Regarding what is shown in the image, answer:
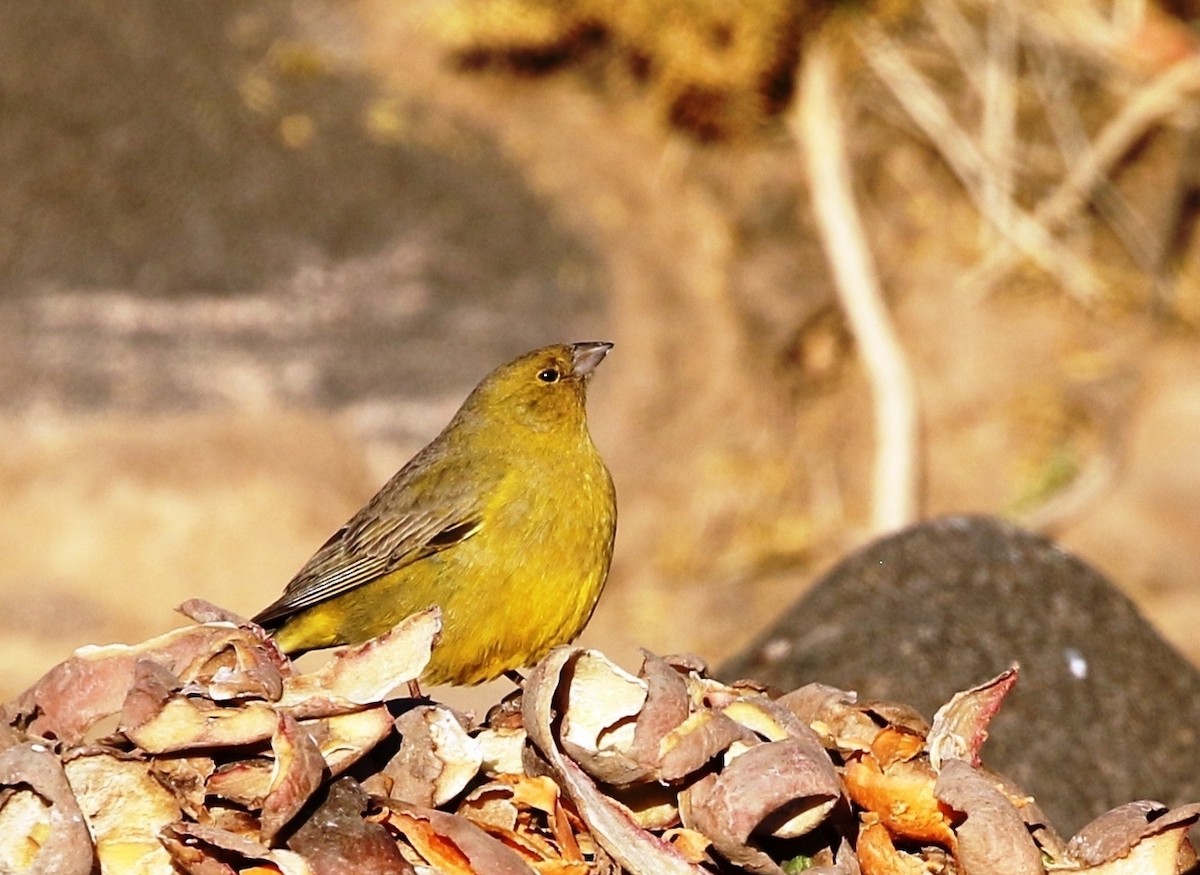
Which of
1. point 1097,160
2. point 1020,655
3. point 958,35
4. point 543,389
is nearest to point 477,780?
point 1020,655

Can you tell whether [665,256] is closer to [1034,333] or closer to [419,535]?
[1034,333]

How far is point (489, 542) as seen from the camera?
5.27 m

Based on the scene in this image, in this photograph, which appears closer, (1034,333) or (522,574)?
(522,574)

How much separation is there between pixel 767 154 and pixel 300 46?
3.34 m

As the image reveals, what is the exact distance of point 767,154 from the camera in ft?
42.9

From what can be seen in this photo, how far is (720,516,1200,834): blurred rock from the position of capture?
4625mm

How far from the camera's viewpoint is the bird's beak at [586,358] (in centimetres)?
579

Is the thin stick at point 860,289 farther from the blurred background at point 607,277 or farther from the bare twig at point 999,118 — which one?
the bare twig at point 999,118

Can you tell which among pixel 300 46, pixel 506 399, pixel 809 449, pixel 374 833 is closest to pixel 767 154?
pixel 809 449

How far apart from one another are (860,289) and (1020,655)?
8102 millimetres

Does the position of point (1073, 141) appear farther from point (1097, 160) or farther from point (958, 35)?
point (958, 35)

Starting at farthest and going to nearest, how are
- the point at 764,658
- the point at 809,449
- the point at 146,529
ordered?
the point at 809,449 → the point at 146,529 → the point at 764,658

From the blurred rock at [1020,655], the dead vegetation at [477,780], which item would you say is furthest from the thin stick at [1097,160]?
the dead vegetation at [477,780]

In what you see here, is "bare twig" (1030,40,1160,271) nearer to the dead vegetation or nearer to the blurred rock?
the blurred rock
